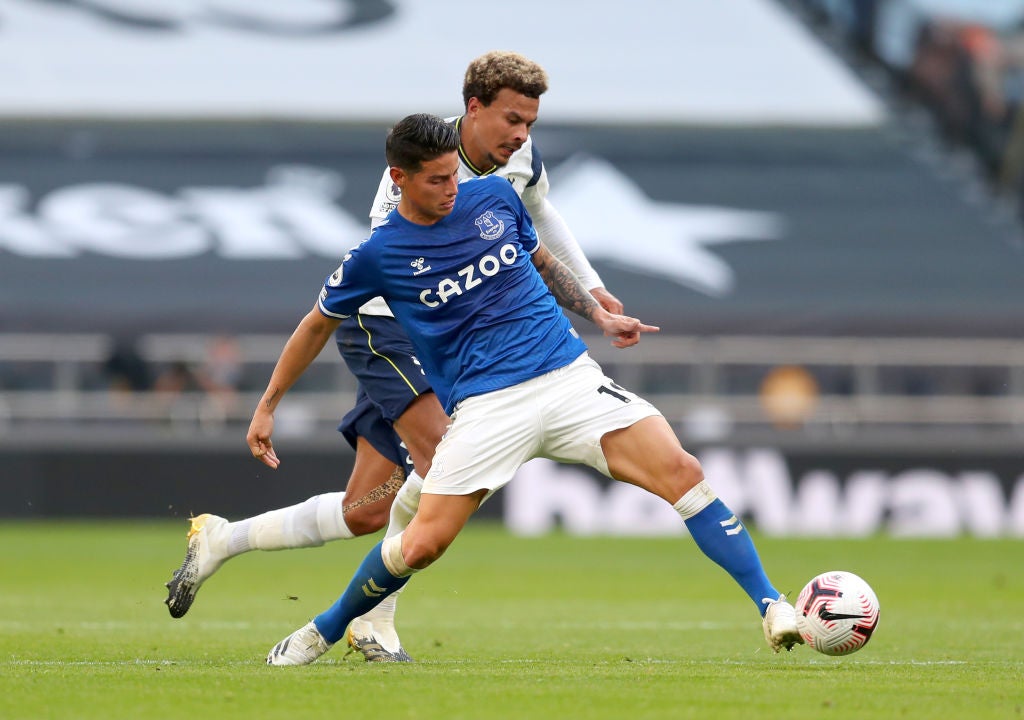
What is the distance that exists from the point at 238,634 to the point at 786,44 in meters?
21.3

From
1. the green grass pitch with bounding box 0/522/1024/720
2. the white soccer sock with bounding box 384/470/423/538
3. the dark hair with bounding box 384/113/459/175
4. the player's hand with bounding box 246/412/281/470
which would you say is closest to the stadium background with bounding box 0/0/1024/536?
the green grass pitch with bounding box 0/522/1024/720

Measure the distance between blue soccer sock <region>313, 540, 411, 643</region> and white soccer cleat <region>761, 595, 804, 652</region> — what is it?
1.42 meters

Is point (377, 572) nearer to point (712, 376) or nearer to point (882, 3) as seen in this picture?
point (712, 376)

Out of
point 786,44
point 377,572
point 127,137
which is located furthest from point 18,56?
point 377,572

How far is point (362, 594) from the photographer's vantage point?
6461 mm

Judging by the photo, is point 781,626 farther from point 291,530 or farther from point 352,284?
point 291,530

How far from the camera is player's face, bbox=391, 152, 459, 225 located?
6.26 m

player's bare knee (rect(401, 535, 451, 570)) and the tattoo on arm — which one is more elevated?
the tattoo on arm

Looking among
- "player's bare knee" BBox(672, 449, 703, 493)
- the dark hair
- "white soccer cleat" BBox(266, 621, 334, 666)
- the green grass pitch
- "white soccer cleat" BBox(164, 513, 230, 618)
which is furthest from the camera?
"white soccer cleat" BBox(164, 513, 230, 618)

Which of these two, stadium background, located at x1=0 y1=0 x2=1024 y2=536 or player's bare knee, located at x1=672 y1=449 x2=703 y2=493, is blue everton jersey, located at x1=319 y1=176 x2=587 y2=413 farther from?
stadium background, located at x1=0 y1=0 x2=1024 y2=536

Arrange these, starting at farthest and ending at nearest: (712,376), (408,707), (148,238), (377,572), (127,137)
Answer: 1. (127,137)
2. (148,238)
3. (712,376)
4. (377,572)
5. (408,707)

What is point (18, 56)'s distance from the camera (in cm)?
2716

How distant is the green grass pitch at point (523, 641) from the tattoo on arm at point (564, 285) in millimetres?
1431

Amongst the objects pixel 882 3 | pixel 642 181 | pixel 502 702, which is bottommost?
pixel 642 181
